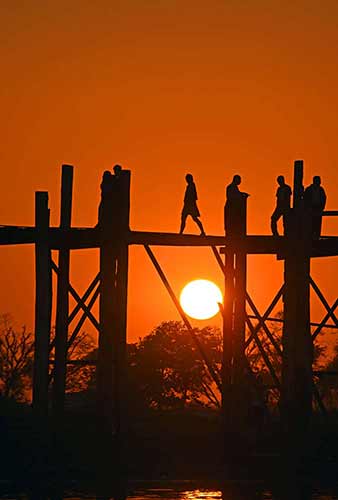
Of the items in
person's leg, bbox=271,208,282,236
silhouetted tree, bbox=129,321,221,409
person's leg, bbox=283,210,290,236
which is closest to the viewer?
person's leg, bbox=283,210,290,236

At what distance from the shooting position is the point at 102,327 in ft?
98.2

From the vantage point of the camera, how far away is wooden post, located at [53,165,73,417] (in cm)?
3072

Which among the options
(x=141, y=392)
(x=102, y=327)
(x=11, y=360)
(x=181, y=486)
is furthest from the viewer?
(x=11, y=360)

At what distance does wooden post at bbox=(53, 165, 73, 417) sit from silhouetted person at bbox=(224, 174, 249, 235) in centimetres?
310

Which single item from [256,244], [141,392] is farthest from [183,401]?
[256,244]

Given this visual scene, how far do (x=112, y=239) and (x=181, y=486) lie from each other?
17.0 ft

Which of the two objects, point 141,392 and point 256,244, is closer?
point 256,244

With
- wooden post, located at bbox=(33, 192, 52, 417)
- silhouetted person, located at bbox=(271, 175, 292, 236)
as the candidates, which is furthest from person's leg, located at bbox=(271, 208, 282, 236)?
wooden post, located at bbox=(33, 192, 52, 417)

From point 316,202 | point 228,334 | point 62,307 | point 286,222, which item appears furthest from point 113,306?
point 316,202

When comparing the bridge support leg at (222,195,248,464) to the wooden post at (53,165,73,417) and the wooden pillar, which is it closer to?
the wooden pillar

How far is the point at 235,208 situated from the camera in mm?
30672

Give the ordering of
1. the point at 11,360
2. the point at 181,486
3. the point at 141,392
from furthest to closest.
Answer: the point at 11,360 → the point at 141,392 → the point at 181,486

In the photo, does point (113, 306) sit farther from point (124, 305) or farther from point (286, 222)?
point (286, 222)

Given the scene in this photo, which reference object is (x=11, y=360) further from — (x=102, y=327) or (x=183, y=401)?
(x=102, y=327)
